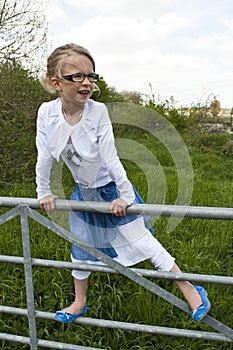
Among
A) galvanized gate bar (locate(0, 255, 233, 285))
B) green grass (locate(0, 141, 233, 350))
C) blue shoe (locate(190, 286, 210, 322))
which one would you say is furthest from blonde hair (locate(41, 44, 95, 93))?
green grass (locate(0, 141, 233, 350))

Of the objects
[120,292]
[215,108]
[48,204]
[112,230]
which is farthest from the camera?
[215,108]

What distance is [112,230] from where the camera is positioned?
1.93 metres

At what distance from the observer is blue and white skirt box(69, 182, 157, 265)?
6.21 feet

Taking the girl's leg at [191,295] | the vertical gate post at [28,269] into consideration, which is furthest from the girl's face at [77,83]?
the girl's leg at [191,295]

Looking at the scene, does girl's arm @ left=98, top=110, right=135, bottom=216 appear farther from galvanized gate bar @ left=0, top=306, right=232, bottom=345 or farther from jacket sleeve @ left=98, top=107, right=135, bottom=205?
galvanized gate bar @ left=0, top=306, right=232, bottom=345

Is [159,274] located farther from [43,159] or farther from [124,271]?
[43,159]

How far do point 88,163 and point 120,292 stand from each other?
1090 millimetres

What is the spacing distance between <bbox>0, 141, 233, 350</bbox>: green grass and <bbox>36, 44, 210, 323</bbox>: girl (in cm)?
50

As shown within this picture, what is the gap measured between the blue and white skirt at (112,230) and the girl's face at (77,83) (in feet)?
1.38

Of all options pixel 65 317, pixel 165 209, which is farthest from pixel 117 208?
pixel 65 317

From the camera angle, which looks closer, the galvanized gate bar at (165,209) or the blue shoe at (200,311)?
the galvanized gate bar at (165,209)

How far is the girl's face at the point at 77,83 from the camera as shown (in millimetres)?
1800

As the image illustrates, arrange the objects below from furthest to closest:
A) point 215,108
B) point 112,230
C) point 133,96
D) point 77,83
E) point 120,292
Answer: point 133,96, point 215,108, point 120,292, point 112,230, point 77,83

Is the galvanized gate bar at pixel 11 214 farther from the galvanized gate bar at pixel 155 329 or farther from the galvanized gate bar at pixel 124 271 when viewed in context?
the galvanized gate bar at pixel 155 329
